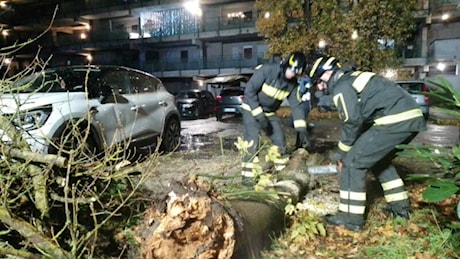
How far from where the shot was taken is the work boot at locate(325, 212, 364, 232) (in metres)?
3.25

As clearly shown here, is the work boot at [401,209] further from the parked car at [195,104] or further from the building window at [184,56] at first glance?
the building window at [184,56]

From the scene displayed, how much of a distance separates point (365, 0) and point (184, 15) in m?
17.7

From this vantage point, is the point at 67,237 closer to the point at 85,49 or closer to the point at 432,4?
the point at 432,4

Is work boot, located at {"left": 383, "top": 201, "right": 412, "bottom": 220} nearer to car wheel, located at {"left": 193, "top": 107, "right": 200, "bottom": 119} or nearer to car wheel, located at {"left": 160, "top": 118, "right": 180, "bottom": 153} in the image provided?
car wheel, located at {"left": 160, "top": 118, "right": 180, "bottom": 153}

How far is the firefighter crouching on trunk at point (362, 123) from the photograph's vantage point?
3189 millimetres

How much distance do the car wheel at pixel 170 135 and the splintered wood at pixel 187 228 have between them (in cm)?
435

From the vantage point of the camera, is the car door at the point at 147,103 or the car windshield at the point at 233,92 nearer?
the car door at the point at 147,103

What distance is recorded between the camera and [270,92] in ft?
15.4

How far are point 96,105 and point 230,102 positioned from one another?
997 centimetres

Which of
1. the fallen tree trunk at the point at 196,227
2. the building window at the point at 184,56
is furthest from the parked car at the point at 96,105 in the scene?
the building window at the point at 184,56

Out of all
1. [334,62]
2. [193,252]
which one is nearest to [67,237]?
[193,252]

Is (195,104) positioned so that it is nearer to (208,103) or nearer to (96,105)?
(208,103)

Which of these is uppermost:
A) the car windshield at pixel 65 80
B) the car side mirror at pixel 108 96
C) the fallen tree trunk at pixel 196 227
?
the car windshield at pixel 65 80

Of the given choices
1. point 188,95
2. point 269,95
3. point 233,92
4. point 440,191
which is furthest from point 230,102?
point 440,191
